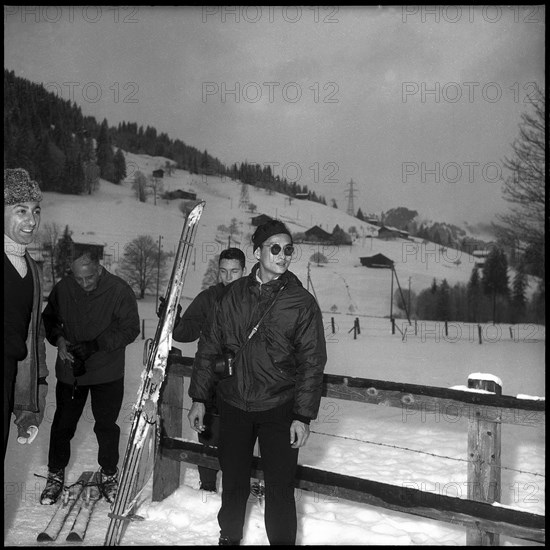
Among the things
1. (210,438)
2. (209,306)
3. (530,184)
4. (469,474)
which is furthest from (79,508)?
(530,184)

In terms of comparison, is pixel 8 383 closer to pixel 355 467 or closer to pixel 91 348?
pixel 91 348

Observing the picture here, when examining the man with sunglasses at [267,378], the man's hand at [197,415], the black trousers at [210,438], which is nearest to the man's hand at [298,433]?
the man with sunglasses at [267,378]

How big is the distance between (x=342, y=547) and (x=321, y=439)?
263 cm

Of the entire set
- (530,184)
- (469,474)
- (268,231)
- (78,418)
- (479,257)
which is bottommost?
(469,474)

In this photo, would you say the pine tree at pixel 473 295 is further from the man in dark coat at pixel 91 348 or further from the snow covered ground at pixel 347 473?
the man in dark coat at pixel 91 348

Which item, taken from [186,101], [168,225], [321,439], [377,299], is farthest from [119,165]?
[321,439]

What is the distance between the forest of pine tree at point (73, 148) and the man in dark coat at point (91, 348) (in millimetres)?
47479

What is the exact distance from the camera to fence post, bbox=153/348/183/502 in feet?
12.4

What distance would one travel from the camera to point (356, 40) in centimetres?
4159

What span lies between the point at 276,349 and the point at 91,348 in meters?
1.54

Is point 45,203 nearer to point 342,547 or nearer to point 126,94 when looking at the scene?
point 126,94

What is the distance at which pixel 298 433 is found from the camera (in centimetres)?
269

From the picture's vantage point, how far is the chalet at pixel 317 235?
6525 cm

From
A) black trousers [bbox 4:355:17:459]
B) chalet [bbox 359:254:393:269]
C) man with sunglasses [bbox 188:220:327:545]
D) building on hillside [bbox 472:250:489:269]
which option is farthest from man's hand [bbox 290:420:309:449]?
chalet [bbox 359:254:393:269]
